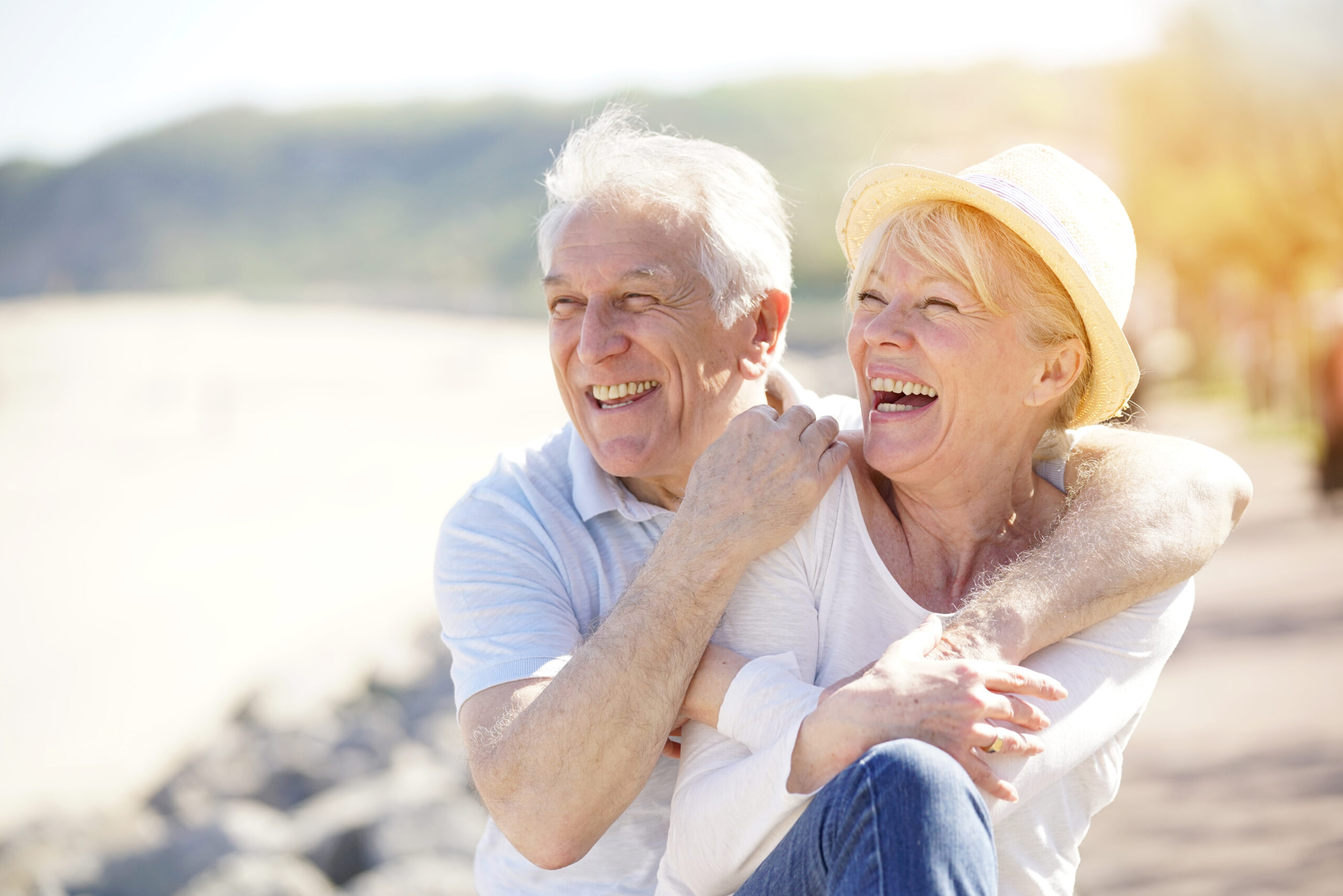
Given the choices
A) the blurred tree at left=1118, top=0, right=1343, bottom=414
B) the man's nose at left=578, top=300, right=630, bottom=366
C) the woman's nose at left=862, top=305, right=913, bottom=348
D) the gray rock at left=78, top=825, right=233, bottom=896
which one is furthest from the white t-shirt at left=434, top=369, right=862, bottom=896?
the blurred tree at left=1118, top=0, right=1343, bottom=414

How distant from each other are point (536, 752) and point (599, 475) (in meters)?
0.78

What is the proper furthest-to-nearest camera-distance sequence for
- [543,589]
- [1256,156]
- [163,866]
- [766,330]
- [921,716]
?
[1256,156] → [163,866] → [766,330] → [543,589] → [921,716]

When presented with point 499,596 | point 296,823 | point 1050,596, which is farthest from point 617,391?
point 296,823

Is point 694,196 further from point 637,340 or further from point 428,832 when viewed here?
point 428,832

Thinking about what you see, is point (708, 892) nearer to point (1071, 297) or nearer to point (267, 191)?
point (1071, 297)

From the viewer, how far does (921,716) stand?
5.90 ft

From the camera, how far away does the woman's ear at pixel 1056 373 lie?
2.31 metres

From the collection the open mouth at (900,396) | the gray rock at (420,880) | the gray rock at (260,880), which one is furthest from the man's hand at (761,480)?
the gray rock at (260,880)

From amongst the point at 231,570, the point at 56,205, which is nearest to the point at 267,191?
the point at 56,205

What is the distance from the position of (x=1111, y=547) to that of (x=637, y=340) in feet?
3.80

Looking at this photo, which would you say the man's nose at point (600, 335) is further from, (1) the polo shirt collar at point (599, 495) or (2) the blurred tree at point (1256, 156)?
(2) the blurred tree at point (1256, 156)

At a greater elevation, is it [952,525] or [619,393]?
[619,393]

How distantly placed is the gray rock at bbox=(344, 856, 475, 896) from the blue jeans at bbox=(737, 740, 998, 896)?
3242mm

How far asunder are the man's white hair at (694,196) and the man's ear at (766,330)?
0.04 m
